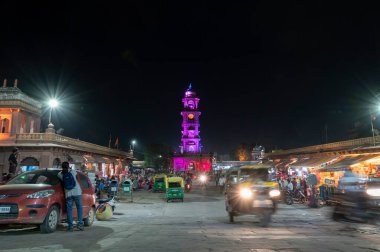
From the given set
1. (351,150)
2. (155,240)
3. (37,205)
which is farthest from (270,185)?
(351,150)

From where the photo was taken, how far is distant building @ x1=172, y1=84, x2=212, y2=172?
379 feet

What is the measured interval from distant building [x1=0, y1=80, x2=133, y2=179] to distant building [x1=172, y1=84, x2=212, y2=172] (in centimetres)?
7571

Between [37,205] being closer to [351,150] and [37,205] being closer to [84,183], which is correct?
[84,183]

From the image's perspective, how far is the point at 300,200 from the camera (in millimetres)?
23531

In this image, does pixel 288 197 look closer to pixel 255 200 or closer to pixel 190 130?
pixel 255 200

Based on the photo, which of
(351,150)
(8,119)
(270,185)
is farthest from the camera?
(8,119)

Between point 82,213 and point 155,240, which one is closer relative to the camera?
point 155,240

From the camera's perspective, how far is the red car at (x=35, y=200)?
837cm

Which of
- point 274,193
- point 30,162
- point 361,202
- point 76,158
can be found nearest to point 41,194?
point 274,193

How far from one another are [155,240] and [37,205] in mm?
3186

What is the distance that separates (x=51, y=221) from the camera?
8992 millimetres

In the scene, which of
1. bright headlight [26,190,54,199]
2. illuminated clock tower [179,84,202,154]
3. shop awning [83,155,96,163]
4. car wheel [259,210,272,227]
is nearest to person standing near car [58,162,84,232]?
bright headlight [26,190,54,199]

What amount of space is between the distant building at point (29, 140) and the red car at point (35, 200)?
23.2 metres

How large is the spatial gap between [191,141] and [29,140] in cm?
8915
